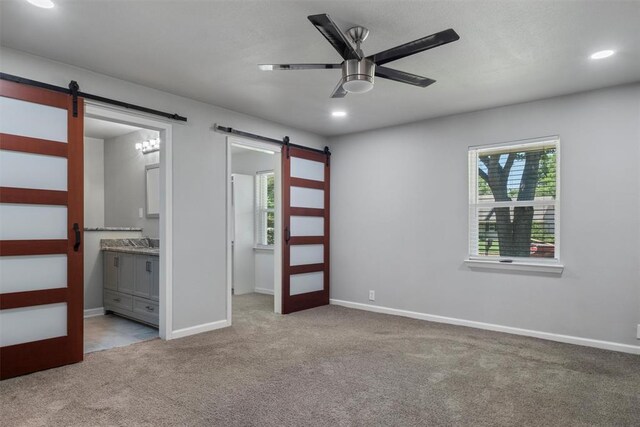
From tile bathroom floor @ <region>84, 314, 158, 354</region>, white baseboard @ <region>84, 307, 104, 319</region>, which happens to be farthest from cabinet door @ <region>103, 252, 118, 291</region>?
tile bathroom floor @ <region>84, 314, 158, 354</region>

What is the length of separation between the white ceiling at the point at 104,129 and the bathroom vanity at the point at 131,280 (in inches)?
60.8

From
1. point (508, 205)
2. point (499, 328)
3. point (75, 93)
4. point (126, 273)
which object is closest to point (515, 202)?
point (508, 205)

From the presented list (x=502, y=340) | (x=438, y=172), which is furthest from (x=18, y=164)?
(x=502, y=340)

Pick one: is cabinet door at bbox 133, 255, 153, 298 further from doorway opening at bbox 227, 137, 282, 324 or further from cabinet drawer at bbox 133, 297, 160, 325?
doorway opening at bbox 227, 137, 282, 324

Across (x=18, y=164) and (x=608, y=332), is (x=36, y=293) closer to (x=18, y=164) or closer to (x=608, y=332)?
(x=18, y=164)

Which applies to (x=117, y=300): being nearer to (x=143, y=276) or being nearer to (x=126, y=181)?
(x=143, y=276)

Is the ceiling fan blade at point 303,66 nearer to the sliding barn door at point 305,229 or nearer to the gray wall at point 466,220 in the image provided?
the sliding barn door at point 305,229

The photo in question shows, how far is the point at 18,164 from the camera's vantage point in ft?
9.51

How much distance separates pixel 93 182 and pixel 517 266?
5.88 metres

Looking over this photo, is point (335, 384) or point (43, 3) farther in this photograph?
point (335, 384)

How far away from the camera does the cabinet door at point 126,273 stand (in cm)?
457

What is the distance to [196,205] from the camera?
4.10 metres

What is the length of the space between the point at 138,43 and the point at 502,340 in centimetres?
417

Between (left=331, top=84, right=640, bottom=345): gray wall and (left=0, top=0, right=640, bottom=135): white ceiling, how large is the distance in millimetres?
405
